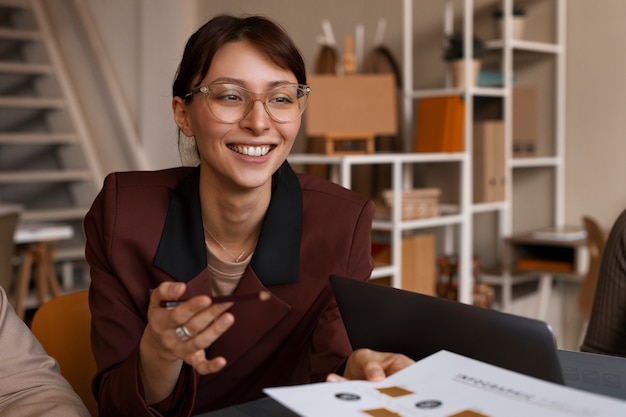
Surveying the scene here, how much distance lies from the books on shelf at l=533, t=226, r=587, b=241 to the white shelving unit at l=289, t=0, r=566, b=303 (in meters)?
0.16

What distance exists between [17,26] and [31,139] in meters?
1.32

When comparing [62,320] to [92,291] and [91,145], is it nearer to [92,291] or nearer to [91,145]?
[92,291]

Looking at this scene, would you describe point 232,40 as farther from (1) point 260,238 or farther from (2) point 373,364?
(2) point 373,364

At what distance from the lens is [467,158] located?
4062 mm

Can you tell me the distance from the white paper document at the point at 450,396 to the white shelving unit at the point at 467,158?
9.02 ft

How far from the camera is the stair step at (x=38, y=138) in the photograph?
5.49 metres

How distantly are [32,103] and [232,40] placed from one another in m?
4.72

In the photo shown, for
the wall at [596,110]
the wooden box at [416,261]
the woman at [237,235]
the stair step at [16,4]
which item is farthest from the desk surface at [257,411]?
the stair step at [16,4]

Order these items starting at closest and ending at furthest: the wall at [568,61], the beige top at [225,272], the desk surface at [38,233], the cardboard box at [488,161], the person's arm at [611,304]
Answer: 1. the beige top at [225,272]
2. the person's arm at [611,304]
3. the cardboard box at [488,161]
4. the wall at [568,61]
5. the desk surface at [38,233]

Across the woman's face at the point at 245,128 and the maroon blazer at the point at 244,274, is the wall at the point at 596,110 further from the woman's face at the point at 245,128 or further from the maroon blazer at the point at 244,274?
the woman's face at the point at 245,128

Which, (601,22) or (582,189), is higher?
(601,22)

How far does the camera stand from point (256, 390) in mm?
1432

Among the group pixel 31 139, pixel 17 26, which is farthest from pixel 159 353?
pixel 17 26

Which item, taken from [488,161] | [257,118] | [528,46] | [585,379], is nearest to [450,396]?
[585,379]
